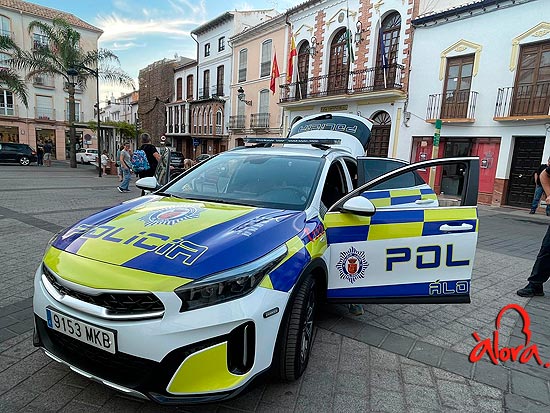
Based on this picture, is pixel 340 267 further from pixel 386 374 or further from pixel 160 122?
pixel 160 122

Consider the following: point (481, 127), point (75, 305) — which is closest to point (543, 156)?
point (481, 127)

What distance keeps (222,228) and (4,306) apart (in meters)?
2.52

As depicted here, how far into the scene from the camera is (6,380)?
2258mm

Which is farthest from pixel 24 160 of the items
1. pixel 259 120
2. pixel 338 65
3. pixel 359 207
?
pixel 359 207

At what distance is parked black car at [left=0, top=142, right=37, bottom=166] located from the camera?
2369 cm

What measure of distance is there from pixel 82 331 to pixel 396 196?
3093 mm

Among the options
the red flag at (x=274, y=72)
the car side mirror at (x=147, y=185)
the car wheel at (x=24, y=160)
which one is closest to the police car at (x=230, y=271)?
the car side mirror at (x=147, y=185)

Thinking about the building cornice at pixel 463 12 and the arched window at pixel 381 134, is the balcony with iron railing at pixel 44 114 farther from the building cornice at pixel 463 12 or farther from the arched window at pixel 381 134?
the building cornice at pixel 463 12

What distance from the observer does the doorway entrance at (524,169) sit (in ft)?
42.8

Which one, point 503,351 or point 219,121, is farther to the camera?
point 219,121

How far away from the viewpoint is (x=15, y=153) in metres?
24.2

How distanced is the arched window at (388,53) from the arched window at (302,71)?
17.1 ft

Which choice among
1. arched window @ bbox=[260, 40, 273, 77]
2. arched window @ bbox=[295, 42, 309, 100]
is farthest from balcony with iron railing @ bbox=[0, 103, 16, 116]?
arched window @ bbox=[295, 42, 309, 100]

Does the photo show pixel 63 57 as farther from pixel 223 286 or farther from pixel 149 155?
pixel 223 286
